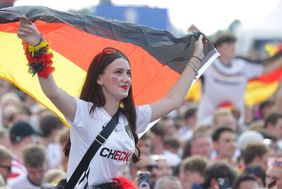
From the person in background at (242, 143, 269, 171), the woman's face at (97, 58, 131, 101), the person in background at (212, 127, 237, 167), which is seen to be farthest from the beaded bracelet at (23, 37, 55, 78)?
the person in background at (212, 127, 237, 167)

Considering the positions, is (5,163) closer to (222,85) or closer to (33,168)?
(33,168)

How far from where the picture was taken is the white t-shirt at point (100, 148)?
26.5ft

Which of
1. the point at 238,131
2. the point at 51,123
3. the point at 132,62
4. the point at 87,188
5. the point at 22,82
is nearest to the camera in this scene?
the point at 87,188

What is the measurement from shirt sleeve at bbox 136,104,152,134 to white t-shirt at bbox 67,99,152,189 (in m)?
0.34

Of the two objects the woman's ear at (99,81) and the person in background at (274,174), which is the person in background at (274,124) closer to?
the person in background at (274,174)

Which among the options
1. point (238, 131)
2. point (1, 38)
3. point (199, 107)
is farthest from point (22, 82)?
point (199, 107)

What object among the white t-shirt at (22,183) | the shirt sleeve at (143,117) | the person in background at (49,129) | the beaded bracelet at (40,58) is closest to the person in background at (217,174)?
the white t-shirt at (22,183)

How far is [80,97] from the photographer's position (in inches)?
325

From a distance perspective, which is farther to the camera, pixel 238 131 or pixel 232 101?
pixel 232 101

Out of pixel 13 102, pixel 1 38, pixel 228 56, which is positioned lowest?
pixel 13 102

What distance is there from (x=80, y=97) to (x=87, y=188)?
23.7 inches

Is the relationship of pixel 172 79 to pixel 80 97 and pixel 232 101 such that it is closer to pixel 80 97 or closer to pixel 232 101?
pixel 80 97

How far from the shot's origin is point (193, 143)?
15.0m

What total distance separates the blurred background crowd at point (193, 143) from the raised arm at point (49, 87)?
53.0 inches
